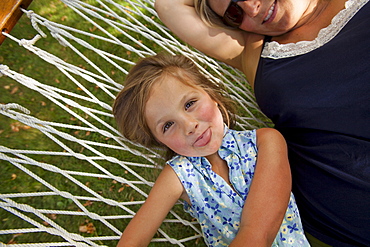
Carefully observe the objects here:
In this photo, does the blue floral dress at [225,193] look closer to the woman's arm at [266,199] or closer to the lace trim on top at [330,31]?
the woman's arm at [266,199]

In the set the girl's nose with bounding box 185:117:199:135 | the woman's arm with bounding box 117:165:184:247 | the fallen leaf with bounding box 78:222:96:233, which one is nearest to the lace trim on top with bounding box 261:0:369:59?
the girl's nose with bounding box 185:117:199:135

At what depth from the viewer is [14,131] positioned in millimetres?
2279

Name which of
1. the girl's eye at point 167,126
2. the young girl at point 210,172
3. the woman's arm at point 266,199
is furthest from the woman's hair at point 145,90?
the woman's arm at point 266,199

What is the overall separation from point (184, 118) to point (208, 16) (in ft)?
1.94

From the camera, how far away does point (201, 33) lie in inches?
59.5

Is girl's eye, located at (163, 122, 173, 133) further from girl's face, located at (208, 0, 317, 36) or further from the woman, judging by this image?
girl's face, located at (208, 0, 317, 36)

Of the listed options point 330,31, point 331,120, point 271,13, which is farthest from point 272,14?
point 331,120

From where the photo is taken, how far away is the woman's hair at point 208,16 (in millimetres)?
1450

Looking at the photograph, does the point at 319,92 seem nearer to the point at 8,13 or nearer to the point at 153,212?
the point at 153,212

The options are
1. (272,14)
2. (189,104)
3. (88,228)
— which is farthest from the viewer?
(88,228)

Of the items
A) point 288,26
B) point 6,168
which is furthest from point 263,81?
point 6,168

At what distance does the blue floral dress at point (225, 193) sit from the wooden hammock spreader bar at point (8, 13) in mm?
876

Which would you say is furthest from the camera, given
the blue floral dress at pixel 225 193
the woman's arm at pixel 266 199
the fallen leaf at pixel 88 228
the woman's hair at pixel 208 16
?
the fallen leaf at pixel 88 228

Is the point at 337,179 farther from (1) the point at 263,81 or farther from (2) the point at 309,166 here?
(1) the point at 263,81
